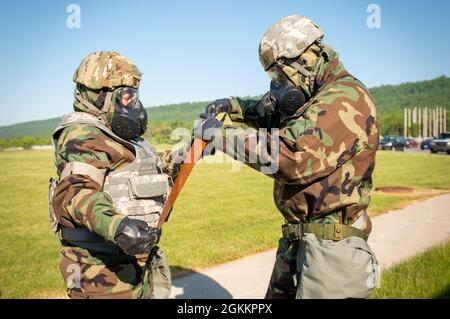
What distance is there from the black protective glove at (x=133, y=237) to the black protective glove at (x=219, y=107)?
1.24 m

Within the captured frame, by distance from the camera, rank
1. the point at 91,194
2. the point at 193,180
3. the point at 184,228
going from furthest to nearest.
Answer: the point at 193,180 → the point at 184,228 → the point at 91,194

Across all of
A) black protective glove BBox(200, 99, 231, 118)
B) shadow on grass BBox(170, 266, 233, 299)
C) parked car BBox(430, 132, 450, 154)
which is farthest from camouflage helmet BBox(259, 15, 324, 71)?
parked car BBox(430, 132, 450, 154)

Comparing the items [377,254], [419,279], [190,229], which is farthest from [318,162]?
[190,229]

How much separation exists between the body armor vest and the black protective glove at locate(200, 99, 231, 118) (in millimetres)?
588

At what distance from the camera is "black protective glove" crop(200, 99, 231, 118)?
332cm

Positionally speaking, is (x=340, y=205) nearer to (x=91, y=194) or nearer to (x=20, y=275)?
(x=91, y=194)

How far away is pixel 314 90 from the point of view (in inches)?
113

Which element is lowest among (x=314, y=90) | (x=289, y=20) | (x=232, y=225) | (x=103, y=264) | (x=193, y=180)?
(x=193, y=180)

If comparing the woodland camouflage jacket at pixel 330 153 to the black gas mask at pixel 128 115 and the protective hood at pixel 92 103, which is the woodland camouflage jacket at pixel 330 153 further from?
the protective hood at pixel 92 103

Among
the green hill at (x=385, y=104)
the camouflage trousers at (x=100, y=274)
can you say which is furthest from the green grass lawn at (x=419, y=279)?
the green hill at (x=385, y=104)
